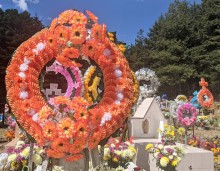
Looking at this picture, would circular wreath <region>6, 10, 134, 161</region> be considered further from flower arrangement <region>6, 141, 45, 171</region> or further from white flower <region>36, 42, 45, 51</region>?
flower arrangement <region>6, 141, 45, 171</region>

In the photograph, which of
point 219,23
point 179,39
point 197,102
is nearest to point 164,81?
point 179,39

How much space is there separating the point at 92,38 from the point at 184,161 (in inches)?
152

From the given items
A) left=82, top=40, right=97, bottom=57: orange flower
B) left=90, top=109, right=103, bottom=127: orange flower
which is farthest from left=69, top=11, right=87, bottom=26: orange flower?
left=90, top=109, right=103, bottom=127: orange flower

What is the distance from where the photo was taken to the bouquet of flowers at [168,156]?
7535 mm

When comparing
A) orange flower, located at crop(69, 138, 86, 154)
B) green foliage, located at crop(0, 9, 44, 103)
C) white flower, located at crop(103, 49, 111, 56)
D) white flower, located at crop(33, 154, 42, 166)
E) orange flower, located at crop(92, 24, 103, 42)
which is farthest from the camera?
green foliage, located at crop(0, 9, 44, 103)

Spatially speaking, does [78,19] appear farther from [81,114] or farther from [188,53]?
[188,53]

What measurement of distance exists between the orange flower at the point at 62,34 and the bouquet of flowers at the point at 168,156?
123 inches

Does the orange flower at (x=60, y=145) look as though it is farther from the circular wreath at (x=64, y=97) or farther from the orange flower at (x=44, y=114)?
the orange flower at (x=44, y=114)

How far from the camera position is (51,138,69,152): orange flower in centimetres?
555

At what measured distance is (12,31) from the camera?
3150 centimetres

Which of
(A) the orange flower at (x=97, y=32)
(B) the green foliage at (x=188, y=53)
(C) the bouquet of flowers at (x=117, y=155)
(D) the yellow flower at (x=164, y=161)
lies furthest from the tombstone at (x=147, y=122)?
(B) the green foliage at (x=188, y=53)

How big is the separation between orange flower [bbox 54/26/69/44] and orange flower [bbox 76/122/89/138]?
1.53 m

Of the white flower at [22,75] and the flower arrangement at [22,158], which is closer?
the white flower at [22,75]

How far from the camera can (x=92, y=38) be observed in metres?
6.50
